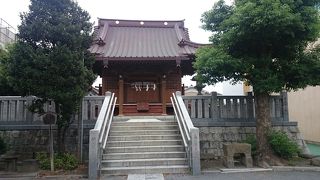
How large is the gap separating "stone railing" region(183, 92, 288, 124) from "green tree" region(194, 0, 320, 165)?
1773mm

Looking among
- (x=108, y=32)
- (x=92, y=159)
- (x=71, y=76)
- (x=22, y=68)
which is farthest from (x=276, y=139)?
(x=108, y=32)

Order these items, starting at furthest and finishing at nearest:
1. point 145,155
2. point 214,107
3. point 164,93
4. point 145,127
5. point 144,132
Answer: point 164,93, point 214,107, point 145,127, point 144,132, point 145,155

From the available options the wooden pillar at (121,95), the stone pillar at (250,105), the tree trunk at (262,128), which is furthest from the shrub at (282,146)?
the wooden pillar at (121,95)

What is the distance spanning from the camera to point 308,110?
2366 cm

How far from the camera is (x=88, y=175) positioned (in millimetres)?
9297

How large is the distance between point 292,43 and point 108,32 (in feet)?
45.3

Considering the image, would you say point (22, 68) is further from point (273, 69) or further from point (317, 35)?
point (317, 35)

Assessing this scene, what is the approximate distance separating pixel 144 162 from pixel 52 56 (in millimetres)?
4393

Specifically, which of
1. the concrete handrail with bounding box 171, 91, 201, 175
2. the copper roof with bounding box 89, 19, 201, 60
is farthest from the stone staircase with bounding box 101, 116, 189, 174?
the copper roof with bounding box 89, 19, 201, 60

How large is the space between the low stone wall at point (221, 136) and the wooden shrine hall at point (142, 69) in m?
5.43

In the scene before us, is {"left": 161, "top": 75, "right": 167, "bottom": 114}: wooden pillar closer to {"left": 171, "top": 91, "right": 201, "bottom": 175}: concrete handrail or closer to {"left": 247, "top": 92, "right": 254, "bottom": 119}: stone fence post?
{"left": 247, "top": 92, "right": 254, "bottom": 119}: stone fence post

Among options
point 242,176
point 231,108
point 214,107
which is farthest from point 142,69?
point 242,176

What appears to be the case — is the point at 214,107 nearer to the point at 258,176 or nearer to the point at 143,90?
the point at 258,176

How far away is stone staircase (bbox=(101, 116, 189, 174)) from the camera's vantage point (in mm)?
9773
